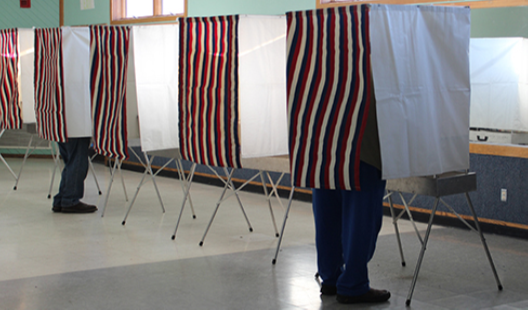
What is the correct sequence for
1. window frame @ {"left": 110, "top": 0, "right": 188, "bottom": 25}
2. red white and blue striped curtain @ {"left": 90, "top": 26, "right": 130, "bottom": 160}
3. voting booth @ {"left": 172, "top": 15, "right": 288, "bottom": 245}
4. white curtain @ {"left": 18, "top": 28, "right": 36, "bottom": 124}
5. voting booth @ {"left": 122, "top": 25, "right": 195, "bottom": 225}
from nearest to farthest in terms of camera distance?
voting booth @ {"left": 172, "top": 15, "right": 288, "bottom": 245}, voting booth @ {"left": 122, "top": 25, "right": 195, "bottom": 225}, red white and blue striped curtain @ {"left": 90, "top": 26, "right": 130, "bottom": 160}, white curtain @ {"left": 18, "top": 28, "right": 36, "bottom": 124}, window frame @ {"left": 110, "top": 0, "right": 188, "bottom": 25}

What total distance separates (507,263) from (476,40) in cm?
147

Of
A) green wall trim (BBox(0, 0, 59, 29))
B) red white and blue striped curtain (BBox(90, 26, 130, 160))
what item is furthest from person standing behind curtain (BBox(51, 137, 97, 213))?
green wall trim (BBox(0, 0, 59, 29))

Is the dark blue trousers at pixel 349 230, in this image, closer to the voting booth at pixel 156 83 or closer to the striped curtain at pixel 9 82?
the voting booth at pixel 156 83

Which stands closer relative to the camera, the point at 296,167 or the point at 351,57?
the point at 351,57

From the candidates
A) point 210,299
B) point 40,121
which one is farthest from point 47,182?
point 210,299

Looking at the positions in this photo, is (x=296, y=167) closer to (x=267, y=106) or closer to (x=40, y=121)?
(x=267, y=106)

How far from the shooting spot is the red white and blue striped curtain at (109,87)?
13.6ft

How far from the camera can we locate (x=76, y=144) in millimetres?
4738

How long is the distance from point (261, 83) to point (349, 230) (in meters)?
1.10

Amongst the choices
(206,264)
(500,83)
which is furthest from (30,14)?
(500,83)

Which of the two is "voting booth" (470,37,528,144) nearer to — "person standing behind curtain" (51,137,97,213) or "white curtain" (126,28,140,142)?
"white curtain" (126,28,140,142)

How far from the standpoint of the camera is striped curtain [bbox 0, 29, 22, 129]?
18.3 feet

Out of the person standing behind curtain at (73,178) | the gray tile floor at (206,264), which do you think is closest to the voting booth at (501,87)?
the gray tile floor at (206,264)

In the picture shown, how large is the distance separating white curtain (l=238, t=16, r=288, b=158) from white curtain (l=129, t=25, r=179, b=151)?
0.91 meters
